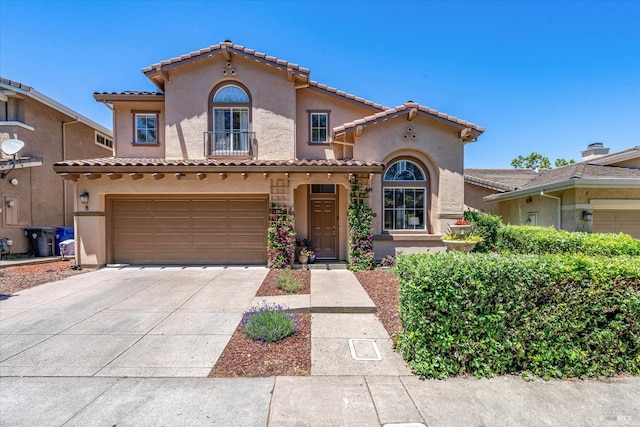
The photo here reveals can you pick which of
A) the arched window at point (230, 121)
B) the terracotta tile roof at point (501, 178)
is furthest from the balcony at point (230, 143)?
the terracotta tile roof at point (501, 178)

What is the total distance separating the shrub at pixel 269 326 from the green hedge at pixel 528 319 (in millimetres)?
2026

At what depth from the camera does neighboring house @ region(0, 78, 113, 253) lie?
39.7 ft

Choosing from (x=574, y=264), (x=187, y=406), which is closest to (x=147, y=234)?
(x=187, y=406)

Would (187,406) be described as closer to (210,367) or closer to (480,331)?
(210,367)

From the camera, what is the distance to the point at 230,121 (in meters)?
11.5

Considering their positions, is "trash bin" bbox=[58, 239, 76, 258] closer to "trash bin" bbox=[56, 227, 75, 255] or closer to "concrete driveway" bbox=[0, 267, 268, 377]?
"trash bin" bbox=[56, 227, 75, 255]

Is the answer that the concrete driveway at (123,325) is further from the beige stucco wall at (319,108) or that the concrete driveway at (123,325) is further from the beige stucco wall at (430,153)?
the beige stucco wall at (430,153)

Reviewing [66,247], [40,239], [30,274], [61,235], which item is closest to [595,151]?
[30,274]

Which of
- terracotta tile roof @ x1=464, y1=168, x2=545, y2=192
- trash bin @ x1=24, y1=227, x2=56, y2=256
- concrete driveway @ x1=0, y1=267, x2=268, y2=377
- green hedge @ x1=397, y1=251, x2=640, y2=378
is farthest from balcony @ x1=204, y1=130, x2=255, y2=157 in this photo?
terracotta tile roof @ x1=464, y1=168, x2=545, y2=192

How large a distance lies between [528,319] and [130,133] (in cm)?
1370

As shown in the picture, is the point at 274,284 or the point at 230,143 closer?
the point at 274,284

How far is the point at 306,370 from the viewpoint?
12.9ft

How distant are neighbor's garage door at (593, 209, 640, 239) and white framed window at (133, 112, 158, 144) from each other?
17.1 m

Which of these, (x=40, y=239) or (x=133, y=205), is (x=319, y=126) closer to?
(x=133, y=205)
